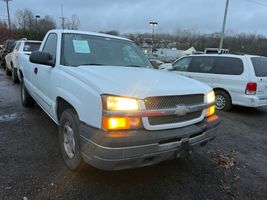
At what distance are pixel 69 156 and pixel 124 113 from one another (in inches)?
49.1

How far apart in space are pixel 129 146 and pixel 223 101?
5549 millimetres

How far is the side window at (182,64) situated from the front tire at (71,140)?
19.2 ft

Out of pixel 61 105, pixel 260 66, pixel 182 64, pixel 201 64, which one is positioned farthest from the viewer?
pixel 182 64

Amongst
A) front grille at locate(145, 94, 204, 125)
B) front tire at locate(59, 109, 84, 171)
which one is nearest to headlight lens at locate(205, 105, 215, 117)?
front grille at locate(145, 94, 204, 125)

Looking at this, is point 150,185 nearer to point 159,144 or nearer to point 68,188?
point 159,144

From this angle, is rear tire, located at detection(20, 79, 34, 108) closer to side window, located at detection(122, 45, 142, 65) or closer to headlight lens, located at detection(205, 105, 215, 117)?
side window, located at detection(122, 45, 142, 65)

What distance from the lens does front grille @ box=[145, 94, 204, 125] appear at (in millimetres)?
2379

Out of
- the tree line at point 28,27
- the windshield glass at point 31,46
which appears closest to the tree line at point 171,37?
the tree line at point 28,27

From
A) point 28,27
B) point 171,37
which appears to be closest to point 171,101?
point 28,27

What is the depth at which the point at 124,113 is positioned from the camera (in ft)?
7.32

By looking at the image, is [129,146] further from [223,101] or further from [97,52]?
[223,101]

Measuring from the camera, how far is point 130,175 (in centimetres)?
304

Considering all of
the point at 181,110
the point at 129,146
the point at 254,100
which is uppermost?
the point at 181,110

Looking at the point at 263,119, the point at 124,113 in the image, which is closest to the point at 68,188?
the point at 124,113
